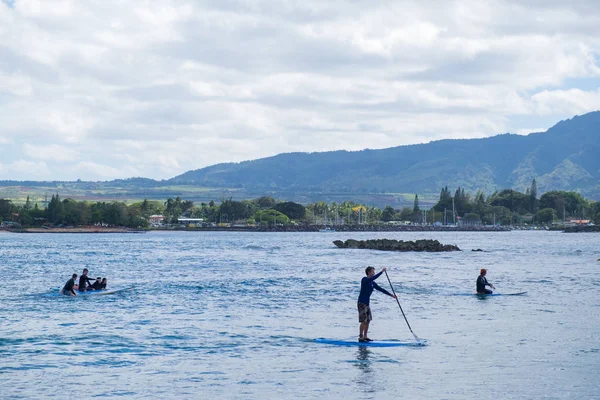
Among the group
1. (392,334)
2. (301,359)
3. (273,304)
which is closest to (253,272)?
(273,304)

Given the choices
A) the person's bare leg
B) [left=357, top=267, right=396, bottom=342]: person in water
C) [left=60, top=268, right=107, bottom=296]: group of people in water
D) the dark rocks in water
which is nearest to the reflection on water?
the person's bare leg

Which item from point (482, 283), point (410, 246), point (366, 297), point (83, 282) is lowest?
point (83, 282)

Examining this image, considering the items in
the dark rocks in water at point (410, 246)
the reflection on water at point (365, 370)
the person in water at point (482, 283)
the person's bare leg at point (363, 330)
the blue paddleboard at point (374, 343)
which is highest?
the dark rocks in water at point (410, 246)

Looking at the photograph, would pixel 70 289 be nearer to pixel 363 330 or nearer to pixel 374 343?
pixel 363 330

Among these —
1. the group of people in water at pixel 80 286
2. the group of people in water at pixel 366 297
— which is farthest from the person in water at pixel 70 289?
the group of people in water at pixel 366 297

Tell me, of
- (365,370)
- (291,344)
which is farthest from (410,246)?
(365,370)

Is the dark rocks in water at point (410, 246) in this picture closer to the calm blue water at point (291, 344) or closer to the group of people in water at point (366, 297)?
the calm blue water at point (291, 344)

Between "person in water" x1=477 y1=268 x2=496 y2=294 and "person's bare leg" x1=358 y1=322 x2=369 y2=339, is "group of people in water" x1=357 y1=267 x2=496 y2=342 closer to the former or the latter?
"person's bare leg" x1=358 y1=322 x2=369 y2=339

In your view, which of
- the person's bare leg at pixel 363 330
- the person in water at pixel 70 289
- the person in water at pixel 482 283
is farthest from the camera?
the person in water at pixel 70 289

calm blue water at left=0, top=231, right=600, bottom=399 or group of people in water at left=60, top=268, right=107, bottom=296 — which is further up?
group of people in water at left=60, top=268, right=107, bottom=296

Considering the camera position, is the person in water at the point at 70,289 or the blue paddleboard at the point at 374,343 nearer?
the blue paddleboard at the point at 374,343

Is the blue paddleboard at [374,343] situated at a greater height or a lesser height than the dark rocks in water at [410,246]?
lesser

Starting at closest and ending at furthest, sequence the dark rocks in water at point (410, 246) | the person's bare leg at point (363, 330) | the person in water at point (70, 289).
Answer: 1. the person's bare leg at point (363, 330)
2. the person in water at point (70, 289)
3. the dark rocks in water at point (410, 246)

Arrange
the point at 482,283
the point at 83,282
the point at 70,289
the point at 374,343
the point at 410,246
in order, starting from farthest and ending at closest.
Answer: the point at 410,246 → the point at 83,282 → the point at 70,289 → the point at 482,283 → the point at 374,343
